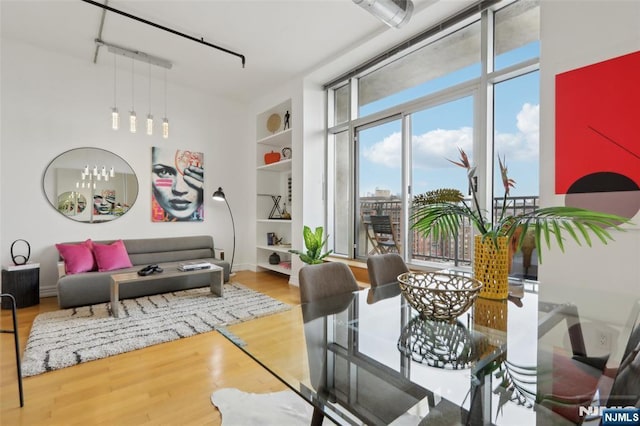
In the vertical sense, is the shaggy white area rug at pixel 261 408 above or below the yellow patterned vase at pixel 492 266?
below

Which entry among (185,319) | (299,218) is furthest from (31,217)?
(299,218)

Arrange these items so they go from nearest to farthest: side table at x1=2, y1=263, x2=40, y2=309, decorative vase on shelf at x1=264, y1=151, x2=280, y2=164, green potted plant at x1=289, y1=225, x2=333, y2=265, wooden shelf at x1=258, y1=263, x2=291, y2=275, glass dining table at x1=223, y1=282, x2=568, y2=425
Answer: glass dining table at x1=223, y1=282, x2=568, y2=425 → side table at x1=2, y1=263, x2=40, y2=309 → green potted plant at x1=289, y1=225, x2=333, y2=265 → wooden shelf at x1=258, y1=263, x2=291, y2=275 → decorative vase on shelf at x1=264, y1=151, x2=280, y2=164

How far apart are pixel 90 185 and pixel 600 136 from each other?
18.6ft

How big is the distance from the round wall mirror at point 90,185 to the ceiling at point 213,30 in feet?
4.67

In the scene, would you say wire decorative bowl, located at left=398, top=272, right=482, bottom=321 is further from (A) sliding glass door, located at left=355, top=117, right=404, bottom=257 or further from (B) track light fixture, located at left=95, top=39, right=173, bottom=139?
(B) track light fixture, located at left=95, top=39, right=173, bottom=139

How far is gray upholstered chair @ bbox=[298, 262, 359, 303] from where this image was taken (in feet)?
5.35

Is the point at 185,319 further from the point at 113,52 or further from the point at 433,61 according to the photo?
the point at 433,61

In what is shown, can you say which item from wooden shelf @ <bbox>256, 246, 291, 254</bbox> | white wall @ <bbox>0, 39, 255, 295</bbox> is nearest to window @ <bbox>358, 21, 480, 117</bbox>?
wooden shelf @ <bbox>256, 246, 291, 254</bbox>


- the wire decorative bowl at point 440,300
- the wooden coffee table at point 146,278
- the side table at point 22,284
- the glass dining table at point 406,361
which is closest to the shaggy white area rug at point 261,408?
the glass dining table at point 406,361

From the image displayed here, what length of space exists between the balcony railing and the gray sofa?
2535mm

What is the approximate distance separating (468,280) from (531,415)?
0.77 m

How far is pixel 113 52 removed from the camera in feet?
12.7

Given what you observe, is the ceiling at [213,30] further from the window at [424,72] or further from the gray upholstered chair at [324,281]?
the gray upholstered chair at [324,281]

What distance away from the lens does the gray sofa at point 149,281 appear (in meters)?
3.37
